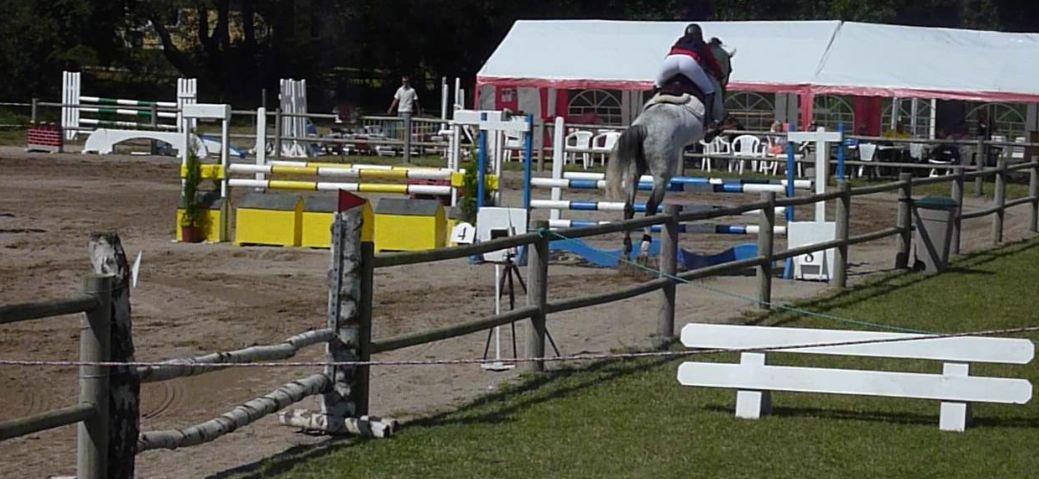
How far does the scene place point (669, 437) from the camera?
27.5ft

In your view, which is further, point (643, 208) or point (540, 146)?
point (540, 146)

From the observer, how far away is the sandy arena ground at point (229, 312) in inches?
334

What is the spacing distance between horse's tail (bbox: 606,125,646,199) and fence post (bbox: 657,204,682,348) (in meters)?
3.67

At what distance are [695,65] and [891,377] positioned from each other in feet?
24.8

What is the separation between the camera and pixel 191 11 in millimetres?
50875

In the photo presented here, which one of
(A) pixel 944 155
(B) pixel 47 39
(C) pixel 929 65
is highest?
(B) pixel 47 39

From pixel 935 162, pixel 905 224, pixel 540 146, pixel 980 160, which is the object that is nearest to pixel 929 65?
pixel 935 162

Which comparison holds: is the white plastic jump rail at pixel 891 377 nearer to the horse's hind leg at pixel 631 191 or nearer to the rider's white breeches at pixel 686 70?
the horse's hind leg at pixel 631 191

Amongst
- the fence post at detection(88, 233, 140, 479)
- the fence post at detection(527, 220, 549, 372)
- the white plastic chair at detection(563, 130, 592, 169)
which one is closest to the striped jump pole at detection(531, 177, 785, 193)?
the fence post at detection(527, 220, 549, 372)

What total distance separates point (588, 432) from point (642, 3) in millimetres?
45687

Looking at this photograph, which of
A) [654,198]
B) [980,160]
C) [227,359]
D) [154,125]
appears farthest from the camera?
[154,125]

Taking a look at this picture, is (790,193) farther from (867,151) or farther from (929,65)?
(929,65)

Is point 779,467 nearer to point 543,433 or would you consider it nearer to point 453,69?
point 543,433

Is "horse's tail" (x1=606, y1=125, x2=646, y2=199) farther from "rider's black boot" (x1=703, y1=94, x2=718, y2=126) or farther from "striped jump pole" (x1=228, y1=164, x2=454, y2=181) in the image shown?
"striped jump pole" (x1=228, y1=164, x2=454, y2=181)
